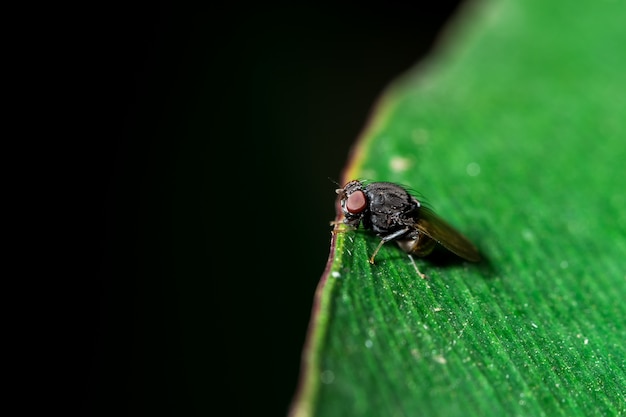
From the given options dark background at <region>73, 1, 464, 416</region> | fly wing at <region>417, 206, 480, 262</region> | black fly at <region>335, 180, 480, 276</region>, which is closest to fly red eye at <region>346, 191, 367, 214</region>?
black fly at <region>335, 180, 480, 276</region>

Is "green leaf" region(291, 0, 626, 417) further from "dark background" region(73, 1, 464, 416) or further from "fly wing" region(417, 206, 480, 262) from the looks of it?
"dark background" region(73, 1, 464, 416)

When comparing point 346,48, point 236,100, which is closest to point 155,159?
point 236,100

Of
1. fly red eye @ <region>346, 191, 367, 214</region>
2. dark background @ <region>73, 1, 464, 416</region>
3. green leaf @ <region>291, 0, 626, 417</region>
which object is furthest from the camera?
dark background @ <region>73, 1, 464, 416</region>

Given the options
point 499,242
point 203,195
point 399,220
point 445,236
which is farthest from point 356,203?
point 203,195

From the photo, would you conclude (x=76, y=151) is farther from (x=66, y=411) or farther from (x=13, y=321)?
(x=66, y=411)

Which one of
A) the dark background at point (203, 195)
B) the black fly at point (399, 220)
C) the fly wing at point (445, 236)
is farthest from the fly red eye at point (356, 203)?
the dark background at point (203, 195)

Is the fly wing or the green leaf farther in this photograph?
the fly wing
